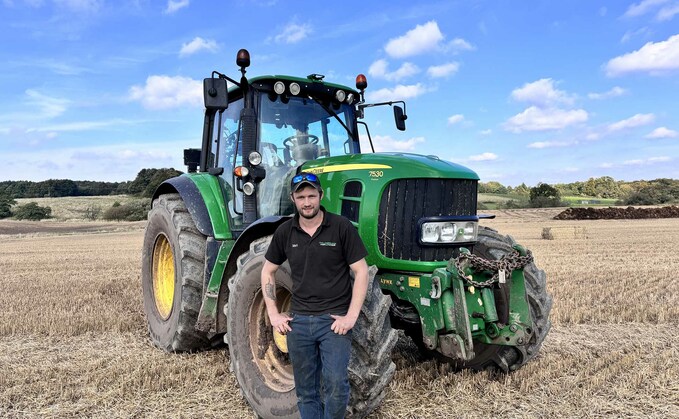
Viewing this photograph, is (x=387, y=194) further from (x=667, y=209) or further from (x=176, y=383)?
(x=667, y=209)

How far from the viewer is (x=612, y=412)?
4.23 m

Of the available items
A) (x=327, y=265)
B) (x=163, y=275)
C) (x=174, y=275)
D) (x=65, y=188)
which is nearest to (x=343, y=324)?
(x=327, y=265)

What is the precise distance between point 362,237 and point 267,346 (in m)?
1.14

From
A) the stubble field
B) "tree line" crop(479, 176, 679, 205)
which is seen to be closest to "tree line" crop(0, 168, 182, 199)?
"tree line" crop(479, 176, 679, 205)

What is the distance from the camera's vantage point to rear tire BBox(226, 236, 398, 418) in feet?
12.1

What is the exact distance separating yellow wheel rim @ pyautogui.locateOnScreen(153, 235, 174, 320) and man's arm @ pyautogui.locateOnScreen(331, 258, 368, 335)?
3.75 meters

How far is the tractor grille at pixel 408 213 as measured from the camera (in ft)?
14.5

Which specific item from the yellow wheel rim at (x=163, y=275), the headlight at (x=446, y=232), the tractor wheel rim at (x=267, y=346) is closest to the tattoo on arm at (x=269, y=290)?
the tractor wheel rim at (x=267, y=346)

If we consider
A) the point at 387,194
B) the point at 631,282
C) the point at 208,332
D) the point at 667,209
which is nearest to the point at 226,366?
the point at 208,332

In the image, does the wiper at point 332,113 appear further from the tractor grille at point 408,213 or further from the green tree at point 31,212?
the green tree at point 31,212

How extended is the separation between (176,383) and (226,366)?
56 centimetres

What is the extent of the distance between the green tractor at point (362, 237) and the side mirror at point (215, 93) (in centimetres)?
1

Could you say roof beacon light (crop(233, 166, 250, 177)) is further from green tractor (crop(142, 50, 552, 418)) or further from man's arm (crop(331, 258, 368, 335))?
man's arm (crop(331, 258, 368, 335))

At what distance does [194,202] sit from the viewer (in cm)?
579
